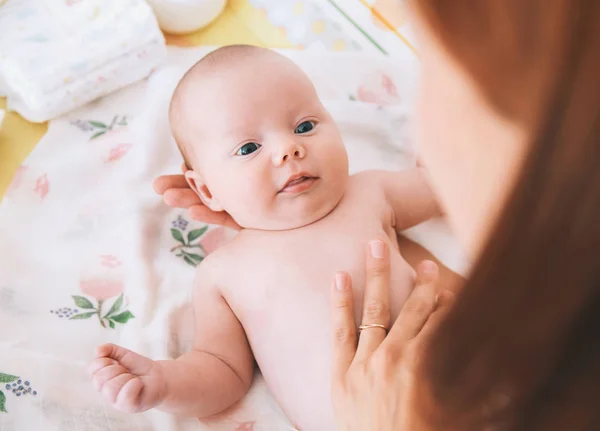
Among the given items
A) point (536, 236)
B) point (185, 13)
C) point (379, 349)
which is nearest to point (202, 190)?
point (379, 349)

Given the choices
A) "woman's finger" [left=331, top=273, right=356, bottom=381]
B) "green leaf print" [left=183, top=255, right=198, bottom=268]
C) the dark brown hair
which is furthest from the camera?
"green leaf print" [left=183, top=255, right=198, bottom=268]

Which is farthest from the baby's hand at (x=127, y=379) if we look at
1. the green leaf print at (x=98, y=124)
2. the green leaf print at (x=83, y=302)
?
the green leaf print at (x=98, y=124)

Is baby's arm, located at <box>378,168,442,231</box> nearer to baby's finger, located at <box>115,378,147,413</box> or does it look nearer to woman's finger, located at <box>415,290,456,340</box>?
woman's finger, located at <box>415,290,456,340</box>

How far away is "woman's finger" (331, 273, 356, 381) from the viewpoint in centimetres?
84

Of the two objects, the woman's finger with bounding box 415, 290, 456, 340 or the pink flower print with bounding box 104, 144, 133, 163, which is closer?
the woman's finger with bounding box 415, 290, 456, 340

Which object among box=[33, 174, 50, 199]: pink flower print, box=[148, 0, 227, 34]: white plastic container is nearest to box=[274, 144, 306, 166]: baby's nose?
box=[33, 174, 50, 199]: pink flower print

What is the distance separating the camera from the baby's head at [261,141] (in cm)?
99

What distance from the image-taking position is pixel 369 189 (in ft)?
3.62

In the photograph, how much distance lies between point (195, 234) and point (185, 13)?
61 cm

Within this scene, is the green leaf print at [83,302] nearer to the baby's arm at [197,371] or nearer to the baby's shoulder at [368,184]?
the baby's arm at [197,371]

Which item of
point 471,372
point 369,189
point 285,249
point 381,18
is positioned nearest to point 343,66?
point 381,18

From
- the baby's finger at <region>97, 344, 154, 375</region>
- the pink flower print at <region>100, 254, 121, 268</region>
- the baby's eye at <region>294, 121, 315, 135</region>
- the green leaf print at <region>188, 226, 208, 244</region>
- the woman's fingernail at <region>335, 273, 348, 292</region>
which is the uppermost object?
the baby's eye at <region>294, 121, 315, 135</region>

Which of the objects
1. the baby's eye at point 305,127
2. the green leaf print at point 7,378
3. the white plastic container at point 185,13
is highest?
the baby's eye at point 305,127

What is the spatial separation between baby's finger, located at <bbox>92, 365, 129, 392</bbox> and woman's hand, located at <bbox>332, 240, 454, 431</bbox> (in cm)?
31
